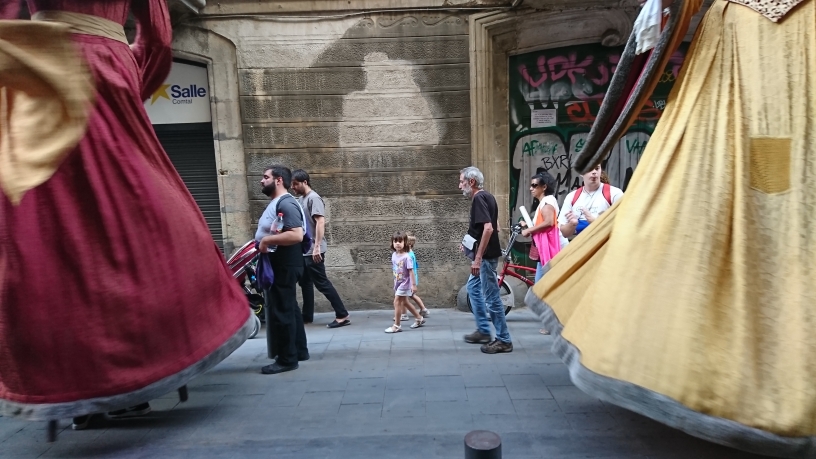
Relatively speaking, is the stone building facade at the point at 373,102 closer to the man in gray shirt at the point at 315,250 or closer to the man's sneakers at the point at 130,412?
the man in gray shirt at the point at 315,250

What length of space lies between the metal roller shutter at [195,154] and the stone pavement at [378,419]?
3404 millimetres

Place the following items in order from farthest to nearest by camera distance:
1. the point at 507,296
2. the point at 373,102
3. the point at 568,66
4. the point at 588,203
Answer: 1. the point at 568,66
2. the point at 373,102
3. the point at 507,296
4. the point at 588,203

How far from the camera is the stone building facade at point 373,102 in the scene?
655cm

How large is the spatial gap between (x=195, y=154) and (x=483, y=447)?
6645 millimetres

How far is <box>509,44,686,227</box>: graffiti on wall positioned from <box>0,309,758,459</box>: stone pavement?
3297 mm

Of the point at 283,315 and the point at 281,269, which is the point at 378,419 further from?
the point at 281,269

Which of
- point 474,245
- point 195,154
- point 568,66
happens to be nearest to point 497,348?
point 474,245

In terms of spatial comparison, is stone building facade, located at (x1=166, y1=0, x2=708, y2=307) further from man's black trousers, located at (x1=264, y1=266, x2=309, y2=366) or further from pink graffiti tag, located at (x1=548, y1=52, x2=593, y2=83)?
man's black trousers, located at (x1=264, y1=266, x2=309, y2=366)

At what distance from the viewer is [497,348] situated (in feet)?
15.5

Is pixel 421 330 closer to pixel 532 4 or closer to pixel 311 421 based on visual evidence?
pixel 311 421

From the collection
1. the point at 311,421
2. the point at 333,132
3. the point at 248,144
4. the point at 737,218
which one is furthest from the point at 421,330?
the point at 737,218

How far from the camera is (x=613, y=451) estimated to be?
2871 millimetres

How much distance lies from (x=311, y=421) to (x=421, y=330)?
8.15 feet

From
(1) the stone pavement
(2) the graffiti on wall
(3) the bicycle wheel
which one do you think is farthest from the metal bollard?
(2) the graffiti on wall
